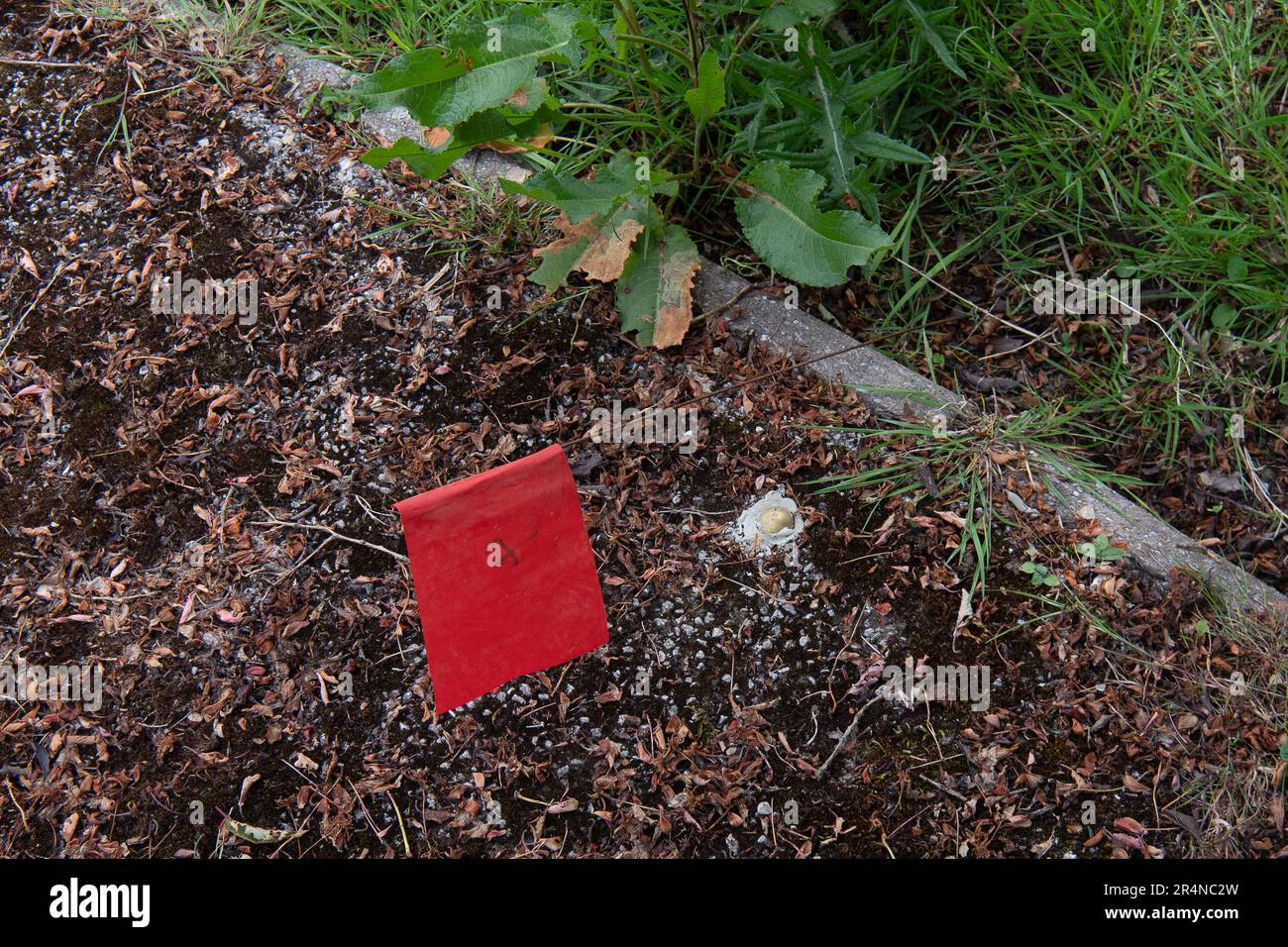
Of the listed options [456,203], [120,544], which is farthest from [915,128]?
[120,544]

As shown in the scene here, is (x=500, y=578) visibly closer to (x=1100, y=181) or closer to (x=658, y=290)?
(x=658, y=290)

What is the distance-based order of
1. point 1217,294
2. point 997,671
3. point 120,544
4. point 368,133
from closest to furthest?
point 997,671
point 120,544
point 1217,294
point 368,133

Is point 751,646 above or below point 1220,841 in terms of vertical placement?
above

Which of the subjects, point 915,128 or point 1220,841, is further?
point 915,128

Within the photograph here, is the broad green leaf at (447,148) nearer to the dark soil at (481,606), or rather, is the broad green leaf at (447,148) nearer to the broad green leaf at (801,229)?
the dark soil at (481,606)

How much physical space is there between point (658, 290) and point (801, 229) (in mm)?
352

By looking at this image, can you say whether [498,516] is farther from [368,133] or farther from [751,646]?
[368,133]

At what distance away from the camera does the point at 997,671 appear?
187cm

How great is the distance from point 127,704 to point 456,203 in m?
→ 1.39

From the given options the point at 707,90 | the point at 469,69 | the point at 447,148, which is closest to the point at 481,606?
the point at 447,148

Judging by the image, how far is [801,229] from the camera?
6.61 ft

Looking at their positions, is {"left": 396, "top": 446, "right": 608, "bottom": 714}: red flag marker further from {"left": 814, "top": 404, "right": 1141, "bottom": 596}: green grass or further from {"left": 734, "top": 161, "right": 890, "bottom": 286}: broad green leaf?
{"left": 734, "top": 161, "right": 890, "bottom": 286}: broad green leaf

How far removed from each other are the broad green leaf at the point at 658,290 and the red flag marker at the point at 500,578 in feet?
1.37
